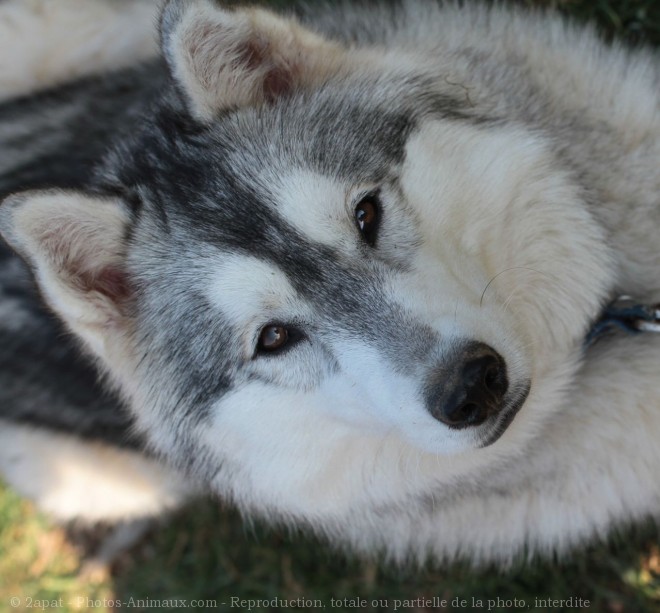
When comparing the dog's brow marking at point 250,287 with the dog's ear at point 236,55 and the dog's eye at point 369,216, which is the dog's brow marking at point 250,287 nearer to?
the dog's eye at point 369,216

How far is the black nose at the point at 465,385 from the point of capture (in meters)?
1.92

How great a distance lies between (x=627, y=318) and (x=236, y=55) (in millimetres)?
Answer: 1696

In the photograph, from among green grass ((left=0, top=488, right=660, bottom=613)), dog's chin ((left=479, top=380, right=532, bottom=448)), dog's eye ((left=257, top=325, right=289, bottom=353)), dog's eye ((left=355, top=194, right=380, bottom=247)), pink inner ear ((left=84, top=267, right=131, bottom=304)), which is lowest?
green grass ((left=0, top=488, right=660, bottom=613))

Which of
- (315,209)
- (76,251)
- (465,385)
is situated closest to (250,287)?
(315,209)

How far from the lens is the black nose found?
6.28 feet

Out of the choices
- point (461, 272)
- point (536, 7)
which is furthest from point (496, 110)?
point (536, 7)

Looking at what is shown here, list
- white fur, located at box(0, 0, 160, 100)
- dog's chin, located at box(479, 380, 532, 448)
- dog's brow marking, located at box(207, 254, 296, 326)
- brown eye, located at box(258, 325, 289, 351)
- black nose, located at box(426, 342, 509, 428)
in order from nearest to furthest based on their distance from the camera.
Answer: black nose, located at box(426, 342, 509, 428), dog's chin, located at box(479, 380, 532, 448), dog's brow marking, located at box(207, 254, 296, 326), brown eye, located at box(258, 325, 289, 351), white fur, located at box(0, 0, 160, 100)

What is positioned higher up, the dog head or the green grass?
the dog head

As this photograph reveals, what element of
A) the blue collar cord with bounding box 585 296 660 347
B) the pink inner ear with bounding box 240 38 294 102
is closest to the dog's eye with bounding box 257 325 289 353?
the pink inner ear with bounding box 240 38 294 102

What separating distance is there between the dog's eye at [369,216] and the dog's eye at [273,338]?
42 cm

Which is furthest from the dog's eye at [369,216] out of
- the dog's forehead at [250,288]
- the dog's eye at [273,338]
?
the dog's eye at [273,338]

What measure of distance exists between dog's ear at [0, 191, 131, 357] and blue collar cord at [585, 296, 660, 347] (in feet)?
5.81

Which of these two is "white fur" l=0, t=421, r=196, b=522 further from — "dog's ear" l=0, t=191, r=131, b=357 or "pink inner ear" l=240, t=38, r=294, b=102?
"pink inner ear" l=240, t=38, r=294, b=102

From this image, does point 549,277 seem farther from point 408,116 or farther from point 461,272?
point 408,116
